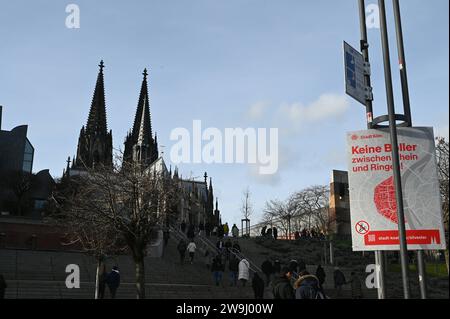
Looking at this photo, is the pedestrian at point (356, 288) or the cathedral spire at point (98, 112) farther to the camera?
the cathedral spire at point (98, 112)

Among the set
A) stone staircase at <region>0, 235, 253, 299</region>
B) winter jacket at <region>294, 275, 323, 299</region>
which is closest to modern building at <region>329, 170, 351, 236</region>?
stone staircase at <region>0, 235, 253, 299</region>

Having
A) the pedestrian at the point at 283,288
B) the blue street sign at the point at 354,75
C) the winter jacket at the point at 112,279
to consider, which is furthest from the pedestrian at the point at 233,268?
the blue street sign at the point at 354,75

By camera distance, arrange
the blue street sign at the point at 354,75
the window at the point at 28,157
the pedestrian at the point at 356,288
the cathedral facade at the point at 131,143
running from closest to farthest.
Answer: the blue street sign at the point at 354,75 → the pedestrian at the point at 356,288 → the window at the point at 28,157 → the cathedral facade at the point at 131,143

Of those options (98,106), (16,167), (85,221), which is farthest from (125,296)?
(98,106)

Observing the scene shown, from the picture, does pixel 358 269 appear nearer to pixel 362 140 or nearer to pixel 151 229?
pixel 151 229

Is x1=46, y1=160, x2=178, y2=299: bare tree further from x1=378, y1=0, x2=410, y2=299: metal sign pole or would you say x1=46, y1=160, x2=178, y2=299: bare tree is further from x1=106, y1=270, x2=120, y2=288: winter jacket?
x1=378, y1=0, x2=410, y2=299: metal sign pole

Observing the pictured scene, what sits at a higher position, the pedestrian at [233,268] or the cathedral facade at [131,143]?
the cathedral facade at [131,143]

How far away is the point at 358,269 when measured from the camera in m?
31.6

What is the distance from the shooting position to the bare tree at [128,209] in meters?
19.8

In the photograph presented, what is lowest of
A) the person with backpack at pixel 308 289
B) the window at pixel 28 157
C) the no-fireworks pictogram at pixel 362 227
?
the person with backpack at pixel 308 289

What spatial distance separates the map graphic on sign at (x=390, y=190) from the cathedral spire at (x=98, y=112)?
95.5m

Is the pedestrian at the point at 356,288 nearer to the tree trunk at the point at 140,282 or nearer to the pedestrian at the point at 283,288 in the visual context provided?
the tree trunk at the point at 140,282

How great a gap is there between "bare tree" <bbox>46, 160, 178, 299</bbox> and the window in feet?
133
